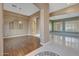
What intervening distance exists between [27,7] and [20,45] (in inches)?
31.0

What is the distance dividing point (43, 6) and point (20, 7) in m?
0.46

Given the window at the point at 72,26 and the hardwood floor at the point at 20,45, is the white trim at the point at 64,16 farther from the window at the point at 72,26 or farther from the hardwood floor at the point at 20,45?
the hardwood floor at the point at 20,45

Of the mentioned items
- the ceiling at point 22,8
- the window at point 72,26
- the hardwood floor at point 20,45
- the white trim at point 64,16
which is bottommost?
the hardwood floor at point 20,45

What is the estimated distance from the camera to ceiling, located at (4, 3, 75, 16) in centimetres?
156

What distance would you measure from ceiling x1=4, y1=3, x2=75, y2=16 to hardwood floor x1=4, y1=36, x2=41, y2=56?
54cm

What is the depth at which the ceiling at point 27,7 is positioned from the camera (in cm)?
156

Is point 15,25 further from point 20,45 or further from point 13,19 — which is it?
point 20,45

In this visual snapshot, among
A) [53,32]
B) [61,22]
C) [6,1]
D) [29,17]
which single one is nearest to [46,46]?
[53,32]

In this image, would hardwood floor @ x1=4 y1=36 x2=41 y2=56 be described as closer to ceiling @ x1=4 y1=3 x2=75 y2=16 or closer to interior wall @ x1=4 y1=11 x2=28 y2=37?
interior wall @ x1=4 y1=11 x2=28 y2=37

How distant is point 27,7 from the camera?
5.43 feet

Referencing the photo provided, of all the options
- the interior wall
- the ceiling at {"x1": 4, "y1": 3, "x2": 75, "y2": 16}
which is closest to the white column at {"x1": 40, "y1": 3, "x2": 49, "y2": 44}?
the ceiling at {"x1": 4, "y1": 3, "x2": 75, "y2": 16}

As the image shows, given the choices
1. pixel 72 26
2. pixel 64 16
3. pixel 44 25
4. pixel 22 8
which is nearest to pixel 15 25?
pixel 22 8

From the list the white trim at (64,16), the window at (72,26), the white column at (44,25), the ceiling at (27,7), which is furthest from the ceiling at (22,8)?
the window at (72,26)

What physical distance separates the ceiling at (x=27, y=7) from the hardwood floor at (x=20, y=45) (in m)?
0.54
